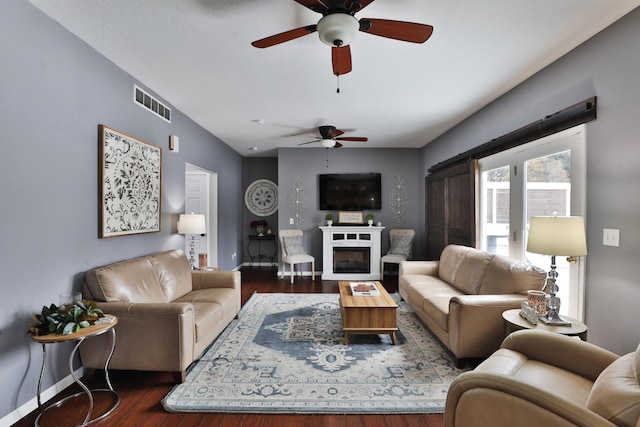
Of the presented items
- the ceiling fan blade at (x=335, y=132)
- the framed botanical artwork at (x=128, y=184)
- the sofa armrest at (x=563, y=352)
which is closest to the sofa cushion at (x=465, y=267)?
the sofa armrest at (x=563, y=352)

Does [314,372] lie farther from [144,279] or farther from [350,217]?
[350,217]

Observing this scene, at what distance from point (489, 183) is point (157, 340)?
390 centimetres

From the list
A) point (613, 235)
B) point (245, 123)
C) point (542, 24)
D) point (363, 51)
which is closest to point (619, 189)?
point (613, 235)

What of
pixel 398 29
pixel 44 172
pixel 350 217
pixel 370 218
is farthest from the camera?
pixel 350 217

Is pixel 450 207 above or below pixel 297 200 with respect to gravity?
below

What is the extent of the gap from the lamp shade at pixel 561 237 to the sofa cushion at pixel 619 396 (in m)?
0.85

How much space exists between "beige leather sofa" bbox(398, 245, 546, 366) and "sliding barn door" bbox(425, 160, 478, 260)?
60cm

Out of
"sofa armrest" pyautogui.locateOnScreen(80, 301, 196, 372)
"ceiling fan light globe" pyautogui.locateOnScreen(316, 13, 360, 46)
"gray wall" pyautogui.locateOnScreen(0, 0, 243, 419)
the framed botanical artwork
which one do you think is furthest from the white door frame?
"ceiling fan light globe" pyautogui.locateOnScreen(316, 13, 360, 46)

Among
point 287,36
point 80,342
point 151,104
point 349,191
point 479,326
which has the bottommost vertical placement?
point 479,326

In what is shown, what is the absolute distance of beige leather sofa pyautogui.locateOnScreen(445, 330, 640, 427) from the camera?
1.10 metres

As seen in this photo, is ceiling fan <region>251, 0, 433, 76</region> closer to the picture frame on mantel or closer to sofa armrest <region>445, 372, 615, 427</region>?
sofa armrest <region>445, 372, 615, 427</region>

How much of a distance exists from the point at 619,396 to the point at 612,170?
5.56ft

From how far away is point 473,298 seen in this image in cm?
258

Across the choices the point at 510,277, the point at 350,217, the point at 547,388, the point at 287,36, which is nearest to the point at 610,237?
the point at 510,277
